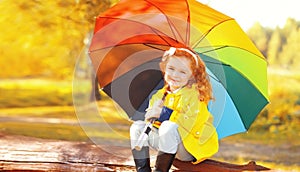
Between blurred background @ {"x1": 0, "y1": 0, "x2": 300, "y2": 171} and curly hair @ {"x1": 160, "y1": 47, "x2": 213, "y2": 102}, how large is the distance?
78cm

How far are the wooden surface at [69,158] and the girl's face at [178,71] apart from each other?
0.48 m

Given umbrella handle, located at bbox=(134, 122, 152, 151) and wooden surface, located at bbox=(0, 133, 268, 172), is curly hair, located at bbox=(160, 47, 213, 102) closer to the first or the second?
umbrella handle, located at bbox=(134, 122, 152, 151)

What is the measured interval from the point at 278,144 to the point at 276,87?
0.38 meters

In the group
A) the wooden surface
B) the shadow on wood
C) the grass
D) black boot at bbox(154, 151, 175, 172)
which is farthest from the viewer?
the grass

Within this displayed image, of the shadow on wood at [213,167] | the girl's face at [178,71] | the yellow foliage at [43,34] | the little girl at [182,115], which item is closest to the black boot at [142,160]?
the little girl at [182,115]

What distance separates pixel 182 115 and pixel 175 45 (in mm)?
372

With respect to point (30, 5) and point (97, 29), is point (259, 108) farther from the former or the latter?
point (30, 5)

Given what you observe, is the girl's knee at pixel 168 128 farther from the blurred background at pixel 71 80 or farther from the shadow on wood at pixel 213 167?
the blurred background at pixel 71 80

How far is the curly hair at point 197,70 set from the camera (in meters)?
2.71

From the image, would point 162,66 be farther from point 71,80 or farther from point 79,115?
point 71,80

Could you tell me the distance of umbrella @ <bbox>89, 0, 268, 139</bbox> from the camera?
8.64ft

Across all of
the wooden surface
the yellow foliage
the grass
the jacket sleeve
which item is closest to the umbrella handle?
the jacket sleeve

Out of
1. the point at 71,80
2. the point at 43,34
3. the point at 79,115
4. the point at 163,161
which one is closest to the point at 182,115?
the point at 163,161

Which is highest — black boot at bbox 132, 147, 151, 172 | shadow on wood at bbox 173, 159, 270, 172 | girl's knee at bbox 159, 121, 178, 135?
girl's knee at bbox 159, 121, 178, 135
